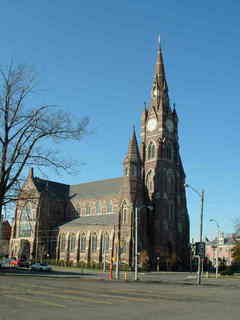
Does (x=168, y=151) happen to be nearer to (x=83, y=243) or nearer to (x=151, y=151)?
(x=151, y=151)

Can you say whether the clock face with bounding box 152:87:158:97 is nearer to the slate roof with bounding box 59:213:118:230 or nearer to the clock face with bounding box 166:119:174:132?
the clock face with bounding box 166:119:174:132

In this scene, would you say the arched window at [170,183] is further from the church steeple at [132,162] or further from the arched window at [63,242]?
the arched window at [63,242]

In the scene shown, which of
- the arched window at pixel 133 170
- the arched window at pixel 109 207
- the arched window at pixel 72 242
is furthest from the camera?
the arched window at pixel 109 207

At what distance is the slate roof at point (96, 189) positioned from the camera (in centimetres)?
8925

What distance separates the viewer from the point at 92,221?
278 feet

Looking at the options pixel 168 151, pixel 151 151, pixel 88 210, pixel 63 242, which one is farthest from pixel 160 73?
pixel 63 242

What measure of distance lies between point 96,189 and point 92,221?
11.7 metres

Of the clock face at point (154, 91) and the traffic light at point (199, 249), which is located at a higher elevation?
the clock face at point (154, 91)

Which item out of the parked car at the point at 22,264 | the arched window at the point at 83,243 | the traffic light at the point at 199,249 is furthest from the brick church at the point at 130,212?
the traffic light at the point at 199,249

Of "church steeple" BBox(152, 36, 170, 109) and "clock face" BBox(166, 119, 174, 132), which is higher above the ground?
"church steeple" BBox(152, 36, 170, 109)

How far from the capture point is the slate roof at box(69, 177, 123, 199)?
89250 mm

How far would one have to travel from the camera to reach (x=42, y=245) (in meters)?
88.4

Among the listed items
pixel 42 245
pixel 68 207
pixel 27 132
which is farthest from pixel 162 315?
pixel 68 207

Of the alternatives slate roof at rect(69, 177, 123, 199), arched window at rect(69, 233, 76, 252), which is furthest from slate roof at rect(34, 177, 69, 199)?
arched window at rect(69, 233, 76, 252)
